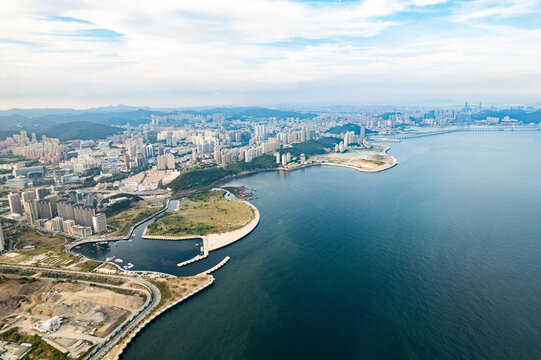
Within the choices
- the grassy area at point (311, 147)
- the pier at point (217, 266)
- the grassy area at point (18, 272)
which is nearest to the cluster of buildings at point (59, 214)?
the grassy area at point (18, 272)

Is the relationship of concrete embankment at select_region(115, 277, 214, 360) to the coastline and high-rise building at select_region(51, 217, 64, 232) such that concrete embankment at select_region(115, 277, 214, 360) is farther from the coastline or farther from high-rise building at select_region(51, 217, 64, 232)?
high-rise building at select_region(51, 217, 64, 232)

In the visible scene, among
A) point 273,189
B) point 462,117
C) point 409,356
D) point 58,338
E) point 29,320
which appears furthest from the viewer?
point 462,117

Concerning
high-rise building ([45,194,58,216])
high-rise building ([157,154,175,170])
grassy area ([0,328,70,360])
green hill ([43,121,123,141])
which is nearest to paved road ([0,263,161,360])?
grassy area ([0,328,70,360])

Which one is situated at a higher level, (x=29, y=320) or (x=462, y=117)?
(x=462, y=117)

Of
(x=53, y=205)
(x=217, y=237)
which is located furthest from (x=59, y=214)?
(x=217, y=237)

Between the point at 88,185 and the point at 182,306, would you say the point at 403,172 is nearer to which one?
the point at 182,306

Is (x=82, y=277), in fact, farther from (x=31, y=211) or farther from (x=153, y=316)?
(x=31, y=211)

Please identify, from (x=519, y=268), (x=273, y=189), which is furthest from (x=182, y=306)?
(x=273, y=189)
